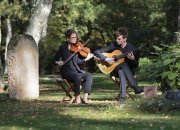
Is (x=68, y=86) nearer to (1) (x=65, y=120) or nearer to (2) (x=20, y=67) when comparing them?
(2) (x=20, y=67)

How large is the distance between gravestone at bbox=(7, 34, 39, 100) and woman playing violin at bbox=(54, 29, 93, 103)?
150 cm

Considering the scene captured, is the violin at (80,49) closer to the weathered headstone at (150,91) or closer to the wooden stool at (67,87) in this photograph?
the wooden stool at (67,87)

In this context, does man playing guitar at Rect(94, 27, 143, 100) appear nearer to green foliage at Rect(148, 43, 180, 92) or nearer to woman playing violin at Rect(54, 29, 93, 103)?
woman playing violin at Rect(54, 29, 93, 103)

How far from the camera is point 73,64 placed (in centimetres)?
1391

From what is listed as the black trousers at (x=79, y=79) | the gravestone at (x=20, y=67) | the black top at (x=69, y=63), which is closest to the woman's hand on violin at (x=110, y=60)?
the black trousers at (x=79, y=79)

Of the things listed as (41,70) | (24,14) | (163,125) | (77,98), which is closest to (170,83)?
(77,98)

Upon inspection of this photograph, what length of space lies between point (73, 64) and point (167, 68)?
256 cm

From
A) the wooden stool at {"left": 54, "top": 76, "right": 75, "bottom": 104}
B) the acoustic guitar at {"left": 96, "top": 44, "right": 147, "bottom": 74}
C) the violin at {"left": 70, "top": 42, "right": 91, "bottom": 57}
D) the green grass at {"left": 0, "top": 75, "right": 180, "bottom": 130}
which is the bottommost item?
the wooden stool at {"left": 54, "top": 76, "right": 75, "bottom": 104}

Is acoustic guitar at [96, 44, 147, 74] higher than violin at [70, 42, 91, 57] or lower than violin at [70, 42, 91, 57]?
lower

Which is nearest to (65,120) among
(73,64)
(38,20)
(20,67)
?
(73,64)

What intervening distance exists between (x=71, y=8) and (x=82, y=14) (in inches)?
87.5

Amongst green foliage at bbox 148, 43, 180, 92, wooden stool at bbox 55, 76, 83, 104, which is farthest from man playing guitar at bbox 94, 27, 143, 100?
wooden stool at bbox 55, 76, 83, 104

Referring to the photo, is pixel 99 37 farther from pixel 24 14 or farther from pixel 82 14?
pixel 24 14

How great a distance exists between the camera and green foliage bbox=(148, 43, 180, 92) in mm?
12195
